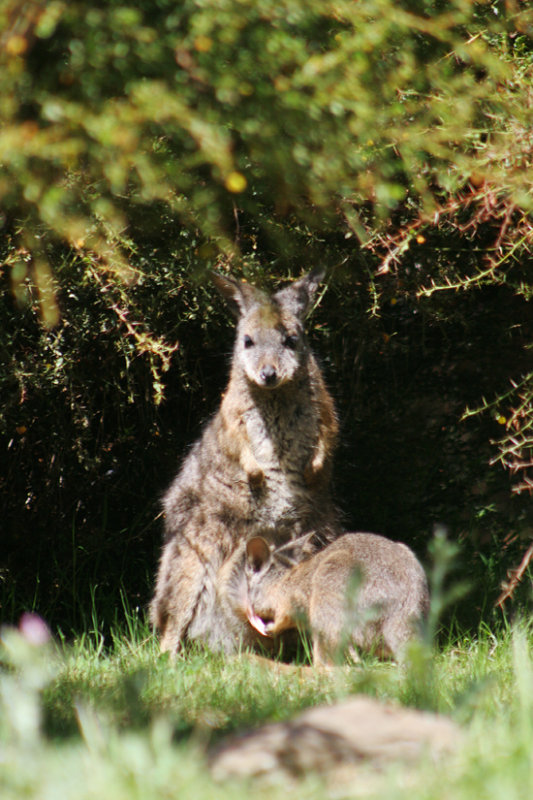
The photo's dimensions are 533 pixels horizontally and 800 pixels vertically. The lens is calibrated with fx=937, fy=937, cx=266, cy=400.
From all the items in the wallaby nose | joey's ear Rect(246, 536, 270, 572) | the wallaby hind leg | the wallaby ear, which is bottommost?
the wallaby hind leg

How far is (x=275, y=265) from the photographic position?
613 centimetres

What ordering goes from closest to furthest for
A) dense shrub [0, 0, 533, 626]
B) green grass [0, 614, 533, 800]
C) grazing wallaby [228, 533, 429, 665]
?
green grass [0, 614, 533, 800] → dense shrub [0, 0, 533, 626] → grazing wallaby [228, 533, 429, 665]

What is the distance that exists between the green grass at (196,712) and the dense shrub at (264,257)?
127 cm

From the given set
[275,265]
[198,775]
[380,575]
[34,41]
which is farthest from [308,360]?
[198,775]

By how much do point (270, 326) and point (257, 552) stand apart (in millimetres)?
1307

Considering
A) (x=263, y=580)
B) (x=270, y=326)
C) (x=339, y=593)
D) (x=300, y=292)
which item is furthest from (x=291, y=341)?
(x=339, y=593)

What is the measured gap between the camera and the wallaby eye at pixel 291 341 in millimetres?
5554

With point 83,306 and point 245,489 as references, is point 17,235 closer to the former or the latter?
point 83,306

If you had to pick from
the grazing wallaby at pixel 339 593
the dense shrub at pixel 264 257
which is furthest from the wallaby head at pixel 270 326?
the grazing wallaby at pixel 339 593

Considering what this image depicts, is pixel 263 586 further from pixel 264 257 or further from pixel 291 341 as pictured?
pixel 264 257

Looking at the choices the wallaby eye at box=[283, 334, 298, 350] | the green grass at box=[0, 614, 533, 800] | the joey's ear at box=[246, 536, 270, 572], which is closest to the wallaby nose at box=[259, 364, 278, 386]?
the wallaby eye at box=[283, 334, 298, 350]

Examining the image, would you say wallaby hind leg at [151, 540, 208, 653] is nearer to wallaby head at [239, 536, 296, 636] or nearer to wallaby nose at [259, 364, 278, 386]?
wallaby head at [239, 536, 296, 636]

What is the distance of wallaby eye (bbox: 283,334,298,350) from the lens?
219 inches

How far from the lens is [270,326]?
5.48 m
